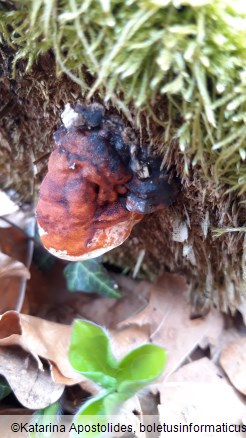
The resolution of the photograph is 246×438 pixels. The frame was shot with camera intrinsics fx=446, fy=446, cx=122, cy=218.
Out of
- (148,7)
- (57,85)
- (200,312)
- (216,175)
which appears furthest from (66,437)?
(148,7)

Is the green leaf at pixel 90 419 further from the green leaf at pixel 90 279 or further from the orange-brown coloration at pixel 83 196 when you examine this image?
the green leaf at pixel 90 279

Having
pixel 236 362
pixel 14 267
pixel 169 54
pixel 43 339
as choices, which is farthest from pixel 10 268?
pixel 169 54

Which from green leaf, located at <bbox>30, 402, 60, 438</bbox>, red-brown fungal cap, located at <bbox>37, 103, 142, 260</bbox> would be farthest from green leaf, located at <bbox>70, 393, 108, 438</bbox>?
red-brown fungal cap, located at <bbox>37, 103, 142, 260</bbox>

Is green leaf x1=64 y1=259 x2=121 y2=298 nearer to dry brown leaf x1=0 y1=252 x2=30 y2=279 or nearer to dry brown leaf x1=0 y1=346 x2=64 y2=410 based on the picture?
dry brown leaf x1=0 y1=252 x2=30 y2=279

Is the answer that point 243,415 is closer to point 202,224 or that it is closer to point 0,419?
point 202,224

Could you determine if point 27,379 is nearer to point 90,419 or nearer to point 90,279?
point 90,419

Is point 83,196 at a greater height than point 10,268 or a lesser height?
greater

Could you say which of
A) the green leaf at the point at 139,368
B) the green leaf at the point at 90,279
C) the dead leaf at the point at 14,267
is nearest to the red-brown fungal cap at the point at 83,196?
the green leaf at the point at 139,368
